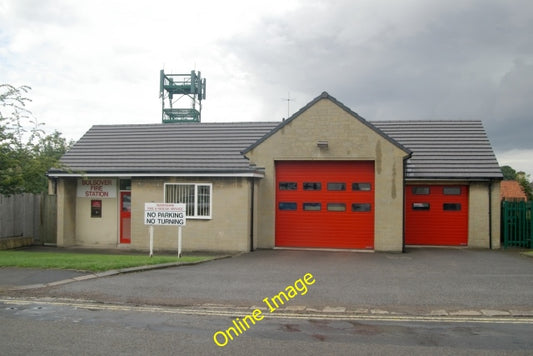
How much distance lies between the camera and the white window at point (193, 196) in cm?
1838

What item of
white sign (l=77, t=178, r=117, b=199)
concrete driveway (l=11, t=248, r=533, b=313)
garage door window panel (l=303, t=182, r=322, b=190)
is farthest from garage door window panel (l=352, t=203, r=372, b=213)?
white sign (l=77, t=178, r=117, b=199)

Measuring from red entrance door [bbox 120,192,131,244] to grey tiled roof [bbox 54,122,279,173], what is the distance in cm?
135

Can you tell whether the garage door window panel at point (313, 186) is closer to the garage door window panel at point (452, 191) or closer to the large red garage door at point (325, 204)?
the large red garage door at point (325, 204)

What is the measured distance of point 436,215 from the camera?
19.4 m

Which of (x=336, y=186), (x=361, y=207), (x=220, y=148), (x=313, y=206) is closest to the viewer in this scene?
(x=361, y=207)

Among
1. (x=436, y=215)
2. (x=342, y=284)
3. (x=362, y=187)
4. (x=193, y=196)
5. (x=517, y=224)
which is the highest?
(x=362, y=187)

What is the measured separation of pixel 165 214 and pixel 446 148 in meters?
11.7

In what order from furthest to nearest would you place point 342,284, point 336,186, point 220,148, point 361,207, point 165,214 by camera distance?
point 220,148
point 336,186
point 361,207
point 165,214
point 342,284

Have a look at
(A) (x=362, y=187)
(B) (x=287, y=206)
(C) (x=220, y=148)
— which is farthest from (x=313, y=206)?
(C) (x=220, y=148)

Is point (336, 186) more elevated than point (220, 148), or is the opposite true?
point (220, 148)

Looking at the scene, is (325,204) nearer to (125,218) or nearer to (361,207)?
(361,207)

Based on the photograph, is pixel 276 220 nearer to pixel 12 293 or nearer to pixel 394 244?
pixel 394 244

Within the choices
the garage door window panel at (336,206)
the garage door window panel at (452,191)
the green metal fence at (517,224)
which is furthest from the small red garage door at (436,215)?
the garage door window panel at (336,206)

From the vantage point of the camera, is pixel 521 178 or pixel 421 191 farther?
pixel 521 178
